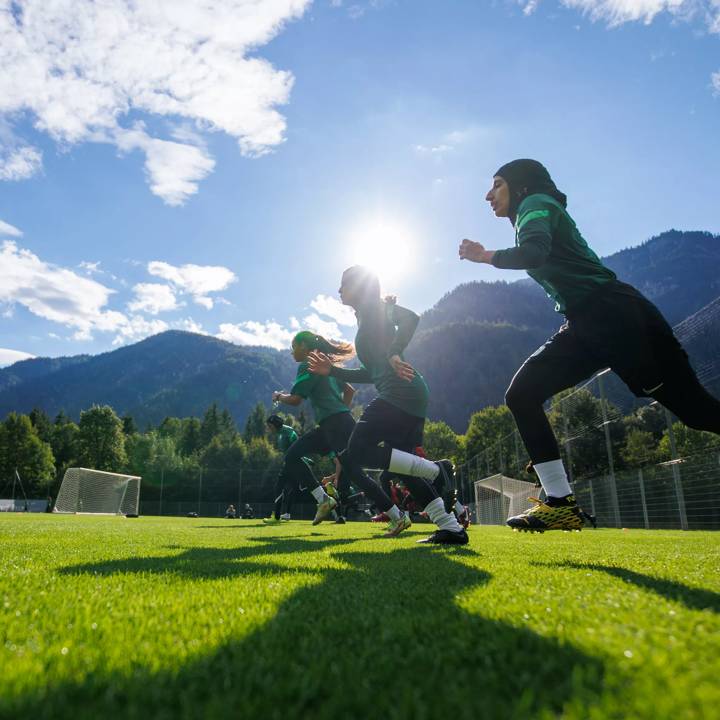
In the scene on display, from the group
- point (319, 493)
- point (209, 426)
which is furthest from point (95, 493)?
point (209, 426)

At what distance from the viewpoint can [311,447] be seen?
996 cm

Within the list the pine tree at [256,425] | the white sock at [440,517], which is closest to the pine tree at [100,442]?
the pine tree at [256,425]

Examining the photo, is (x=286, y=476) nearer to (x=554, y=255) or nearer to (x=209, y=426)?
(x=554, y=255)

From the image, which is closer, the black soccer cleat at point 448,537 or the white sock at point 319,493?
the black soccer cleat at point 448,537

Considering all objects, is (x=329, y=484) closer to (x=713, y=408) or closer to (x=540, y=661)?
(x=713, y=408)

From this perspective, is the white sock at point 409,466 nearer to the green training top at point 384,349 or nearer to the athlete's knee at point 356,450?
the athlete's knee at point 356,450

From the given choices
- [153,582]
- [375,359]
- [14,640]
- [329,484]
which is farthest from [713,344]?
[14,640]

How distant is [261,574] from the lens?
247cm

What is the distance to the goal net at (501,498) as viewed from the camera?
18.7 meters

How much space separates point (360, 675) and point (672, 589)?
152 centimetres

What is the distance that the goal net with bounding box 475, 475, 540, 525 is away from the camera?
18.7 metres

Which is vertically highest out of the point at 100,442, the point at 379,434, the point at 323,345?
the point at 100,442

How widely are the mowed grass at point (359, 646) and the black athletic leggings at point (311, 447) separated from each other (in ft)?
20.5

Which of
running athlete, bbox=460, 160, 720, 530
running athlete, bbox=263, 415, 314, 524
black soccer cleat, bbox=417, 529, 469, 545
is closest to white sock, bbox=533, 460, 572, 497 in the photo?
running athlete, bbox=460, 160, 720, 530
